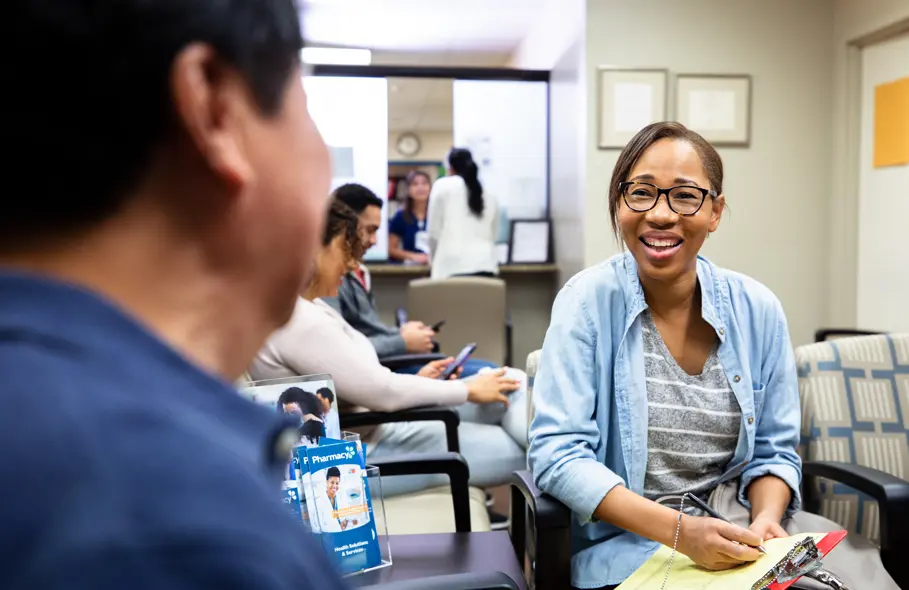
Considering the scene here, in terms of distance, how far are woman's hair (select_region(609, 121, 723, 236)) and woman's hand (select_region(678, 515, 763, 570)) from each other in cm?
61

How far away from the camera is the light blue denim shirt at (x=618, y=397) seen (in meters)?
1.36

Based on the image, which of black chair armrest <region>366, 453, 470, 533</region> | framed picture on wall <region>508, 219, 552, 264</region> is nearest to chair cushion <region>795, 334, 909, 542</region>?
black chair armrest <region>366, 453, 470, 533</region>

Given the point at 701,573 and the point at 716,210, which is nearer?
the point at 701,573

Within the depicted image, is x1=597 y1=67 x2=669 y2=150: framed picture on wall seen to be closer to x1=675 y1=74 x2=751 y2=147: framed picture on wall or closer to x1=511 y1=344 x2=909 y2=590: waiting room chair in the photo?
x1=675 y1=74 x2=751 y2=147: framed picture on wall

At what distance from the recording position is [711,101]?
14.2 ft

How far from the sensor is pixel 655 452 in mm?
1430

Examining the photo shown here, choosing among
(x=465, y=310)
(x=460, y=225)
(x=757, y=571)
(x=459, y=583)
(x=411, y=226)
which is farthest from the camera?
(x=411, y=226)

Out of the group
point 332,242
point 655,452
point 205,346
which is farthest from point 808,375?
point 205,346

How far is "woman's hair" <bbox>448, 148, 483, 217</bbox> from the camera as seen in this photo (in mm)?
4770

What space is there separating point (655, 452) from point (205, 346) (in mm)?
1192

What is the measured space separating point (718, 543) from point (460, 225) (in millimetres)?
3667

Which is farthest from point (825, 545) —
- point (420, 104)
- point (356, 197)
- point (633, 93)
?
point (420, 104)

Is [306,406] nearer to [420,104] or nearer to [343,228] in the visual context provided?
[343,228]

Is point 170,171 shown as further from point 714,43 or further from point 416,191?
point 416,191
